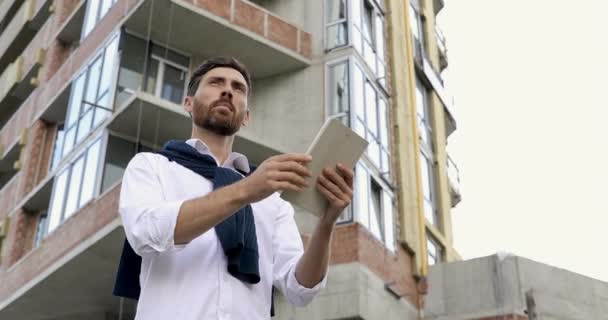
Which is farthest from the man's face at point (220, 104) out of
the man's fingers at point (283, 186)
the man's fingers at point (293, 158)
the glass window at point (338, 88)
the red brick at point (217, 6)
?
the red brick at point (217, 6)

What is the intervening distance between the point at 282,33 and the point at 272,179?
16.1m

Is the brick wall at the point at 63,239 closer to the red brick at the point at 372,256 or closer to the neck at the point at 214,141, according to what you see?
the red brick at the point at 372,256

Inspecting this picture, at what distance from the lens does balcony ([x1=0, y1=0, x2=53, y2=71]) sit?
981 inches

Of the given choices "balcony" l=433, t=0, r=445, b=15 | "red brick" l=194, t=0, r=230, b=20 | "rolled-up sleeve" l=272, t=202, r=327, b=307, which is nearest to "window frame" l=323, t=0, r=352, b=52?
"red brick" l=194, t=0, r=230, b=20

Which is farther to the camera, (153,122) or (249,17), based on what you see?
(249,17)

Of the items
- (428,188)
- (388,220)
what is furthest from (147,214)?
(428,188)

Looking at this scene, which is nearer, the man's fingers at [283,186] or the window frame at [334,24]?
the man's fingers at [283,186]

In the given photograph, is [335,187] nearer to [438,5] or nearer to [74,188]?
[74,188]

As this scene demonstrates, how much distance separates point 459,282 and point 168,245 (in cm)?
1492

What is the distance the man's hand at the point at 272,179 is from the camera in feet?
9.11

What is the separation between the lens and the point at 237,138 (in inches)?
674

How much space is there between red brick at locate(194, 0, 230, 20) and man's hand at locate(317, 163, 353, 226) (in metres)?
14.7

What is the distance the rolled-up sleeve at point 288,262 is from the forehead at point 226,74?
21.6 inches

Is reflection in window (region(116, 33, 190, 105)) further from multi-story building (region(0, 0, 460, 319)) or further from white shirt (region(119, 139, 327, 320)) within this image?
white shirt (region(119, 139, 327, 320))
